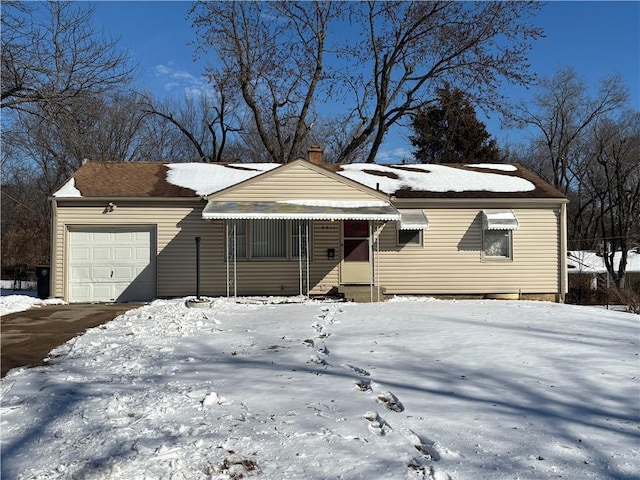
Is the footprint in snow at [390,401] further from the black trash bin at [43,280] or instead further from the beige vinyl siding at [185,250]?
the black trash bin at [43,280]

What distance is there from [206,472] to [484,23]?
26.8 metres

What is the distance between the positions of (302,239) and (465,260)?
489cm

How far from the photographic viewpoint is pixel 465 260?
14906 millimetres

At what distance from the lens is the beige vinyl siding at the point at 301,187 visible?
14.0m

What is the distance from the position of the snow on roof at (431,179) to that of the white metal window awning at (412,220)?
0.83 meters

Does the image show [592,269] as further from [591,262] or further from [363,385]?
[363,385]

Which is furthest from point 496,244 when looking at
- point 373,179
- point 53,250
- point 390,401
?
point 53,250

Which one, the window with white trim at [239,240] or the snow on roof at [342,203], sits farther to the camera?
the window with white trim at [239,240]

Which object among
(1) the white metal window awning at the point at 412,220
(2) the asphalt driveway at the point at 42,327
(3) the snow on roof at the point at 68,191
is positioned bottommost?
(2) the asphalt driveway at the point at 42,327

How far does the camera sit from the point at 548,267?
1502 cm

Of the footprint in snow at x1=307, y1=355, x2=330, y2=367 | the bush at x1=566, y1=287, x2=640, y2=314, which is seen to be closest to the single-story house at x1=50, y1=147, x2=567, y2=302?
the bush at x1=566, y1=287, x2=640, y2=314

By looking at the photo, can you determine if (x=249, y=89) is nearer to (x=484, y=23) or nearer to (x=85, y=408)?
(x=484, y=23)

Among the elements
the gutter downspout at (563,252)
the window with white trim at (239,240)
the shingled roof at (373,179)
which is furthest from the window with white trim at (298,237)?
the gutter downspout at (563,252)

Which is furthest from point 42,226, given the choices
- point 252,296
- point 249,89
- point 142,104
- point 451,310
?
point 451,310
